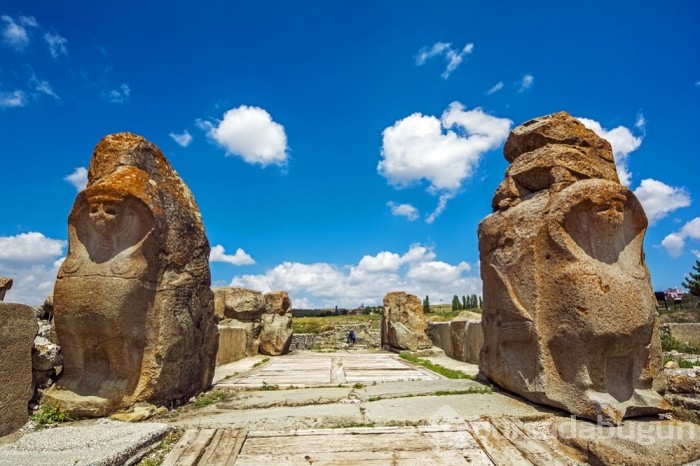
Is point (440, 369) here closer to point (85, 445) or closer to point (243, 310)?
point (243, 310)

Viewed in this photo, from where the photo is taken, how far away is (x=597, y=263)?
13.9 feet

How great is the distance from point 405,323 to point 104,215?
10424mm

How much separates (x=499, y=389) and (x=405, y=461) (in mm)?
2396

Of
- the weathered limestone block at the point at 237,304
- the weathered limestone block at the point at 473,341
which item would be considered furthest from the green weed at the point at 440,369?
the weathered limestone block at the point at 237,304

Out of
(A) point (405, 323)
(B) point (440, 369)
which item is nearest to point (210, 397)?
(B) point (440, 369)

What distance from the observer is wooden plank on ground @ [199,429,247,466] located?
319cm

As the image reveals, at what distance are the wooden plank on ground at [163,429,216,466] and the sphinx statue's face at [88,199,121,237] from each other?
209cm

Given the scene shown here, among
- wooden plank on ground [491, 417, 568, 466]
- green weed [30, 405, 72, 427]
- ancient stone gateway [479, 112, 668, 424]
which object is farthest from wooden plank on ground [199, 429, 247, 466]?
ancient stone gateway [479, 112, 668, 424]

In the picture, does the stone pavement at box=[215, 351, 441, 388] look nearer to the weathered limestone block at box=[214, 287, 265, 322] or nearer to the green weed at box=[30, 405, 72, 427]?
the green weed at box=[30, 405, 72, 427]

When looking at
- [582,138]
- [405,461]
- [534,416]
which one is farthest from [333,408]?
[582,138]

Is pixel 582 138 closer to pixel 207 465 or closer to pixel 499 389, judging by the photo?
pixel 499 389

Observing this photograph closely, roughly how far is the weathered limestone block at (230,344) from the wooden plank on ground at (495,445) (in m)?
7.13

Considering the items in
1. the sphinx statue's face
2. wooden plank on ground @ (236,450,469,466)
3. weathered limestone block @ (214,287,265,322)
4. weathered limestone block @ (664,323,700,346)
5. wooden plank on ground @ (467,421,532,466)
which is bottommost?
wooden plank on ground @ (236,450,469,466)

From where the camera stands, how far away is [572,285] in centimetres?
411
